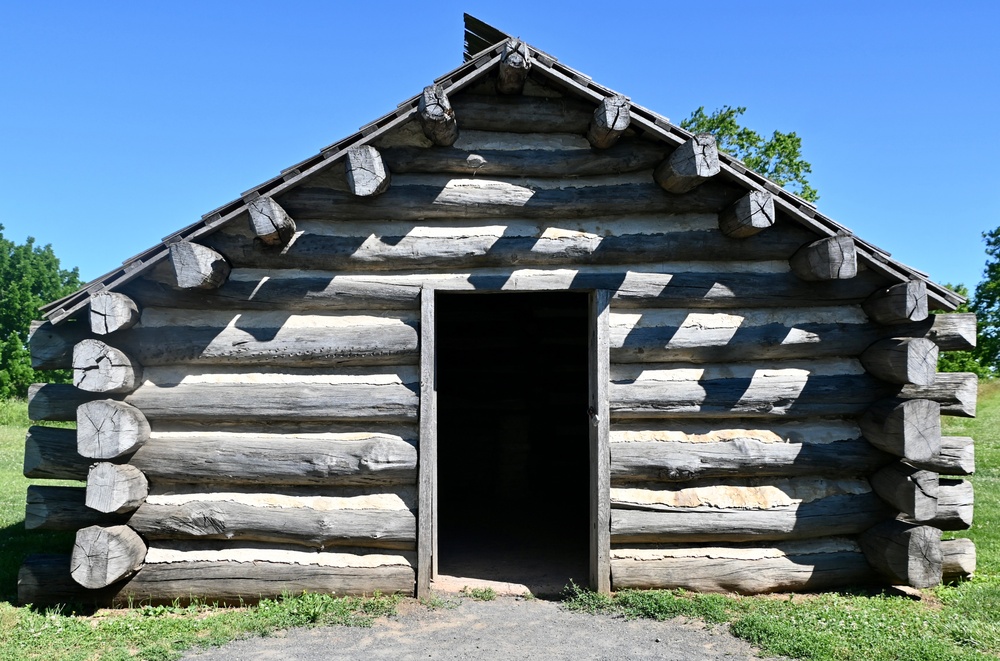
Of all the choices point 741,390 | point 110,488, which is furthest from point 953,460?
point 110,488

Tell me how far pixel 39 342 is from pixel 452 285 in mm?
3851

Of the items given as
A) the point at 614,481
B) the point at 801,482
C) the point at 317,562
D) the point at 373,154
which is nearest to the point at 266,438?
the point at 317,562

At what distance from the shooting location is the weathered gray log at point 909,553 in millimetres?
6375

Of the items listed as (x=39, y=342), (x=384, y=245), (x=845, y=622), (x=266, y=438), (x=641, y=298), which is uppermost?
(x=384, y=245)

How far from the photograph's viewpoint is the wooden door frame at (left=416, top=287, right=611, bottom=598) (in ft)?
21.1

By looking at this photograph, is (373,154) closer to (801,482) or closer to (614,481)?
(614,481)

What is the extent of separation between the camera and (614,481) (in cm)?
662

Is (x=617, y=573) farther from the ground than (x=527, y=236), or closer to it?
closer to it

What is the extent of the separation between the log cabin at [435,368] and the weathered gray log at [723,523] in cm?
3

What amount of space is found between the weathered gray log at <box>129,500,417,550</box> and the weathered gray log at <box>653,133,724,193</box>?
13.4 feet

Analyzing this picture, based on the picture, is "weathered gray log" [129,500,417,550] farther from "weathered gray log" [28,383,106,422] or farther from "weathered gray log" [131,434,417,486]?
"weathered gray log" [28,383,106,422]

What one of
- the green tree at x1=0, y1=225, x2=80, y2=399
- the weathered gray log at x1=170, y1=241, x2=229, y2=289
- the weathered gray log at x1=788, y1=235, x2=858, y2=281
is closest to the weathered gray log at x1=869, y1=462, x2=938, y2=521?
the weathered gray log at x1=788, y1=235, x2=858, y2=281

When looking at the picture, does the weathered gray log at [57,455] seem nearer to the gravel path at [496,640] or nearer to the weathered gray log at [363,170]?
the gravel path at [496,640]

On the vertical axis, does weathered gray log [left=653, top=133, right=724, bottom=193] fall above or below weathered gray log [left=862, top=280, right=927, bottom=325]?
above
